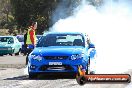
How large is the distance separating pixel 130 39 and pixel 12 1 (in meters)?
35.1

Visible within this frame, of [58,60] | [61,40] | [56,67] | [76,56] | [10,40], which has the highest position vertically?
[61,40]

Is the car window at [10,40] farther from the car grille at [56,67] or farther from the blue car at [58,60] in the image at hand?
the car grille at [56,67]

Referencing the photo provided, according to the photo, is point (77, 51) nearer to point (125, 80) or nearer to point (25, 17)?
point (125, 80)

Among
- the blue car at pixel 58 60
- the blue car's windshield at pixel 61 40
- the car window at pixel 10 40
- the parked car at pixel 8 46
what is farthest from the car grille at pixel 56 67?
the car window at pixel 10 40

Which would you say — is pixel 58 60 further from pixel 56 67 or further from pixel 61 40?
pixel 61 40

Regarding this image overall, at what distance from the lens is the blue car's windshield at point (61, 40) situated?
16.2 meters

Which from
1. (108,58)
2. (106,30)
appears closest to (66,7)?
(106,30)

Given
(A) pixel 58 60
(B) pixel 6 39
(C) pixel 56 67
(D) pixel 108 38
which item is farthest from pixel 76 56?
(B) pixel 6 39

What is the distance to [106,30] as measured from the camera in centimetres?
3309

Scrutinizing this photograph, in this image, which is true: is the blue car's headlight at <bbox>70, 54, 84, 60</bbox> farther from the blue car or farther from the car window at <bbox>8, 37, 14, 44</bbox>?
the car window at <bbox>8, 37, 14, 44</bbox>

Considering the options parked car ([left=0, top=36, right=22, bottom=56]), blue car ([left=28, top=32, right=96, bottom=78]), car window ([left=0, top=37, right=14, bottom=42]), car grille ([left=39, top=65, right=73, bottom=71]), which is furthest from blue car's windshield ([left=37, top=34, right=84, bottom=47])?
car window ([left=0, top=37, right=14, bottom=42])

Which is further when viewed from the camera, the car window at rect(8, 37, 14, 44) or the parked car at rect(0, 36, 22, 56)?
the car window at rect(8, 37, 14, 44)

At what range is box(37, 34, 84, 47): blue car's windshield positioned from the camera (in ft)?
53.1

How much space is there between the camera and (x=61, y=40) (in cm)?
1648
